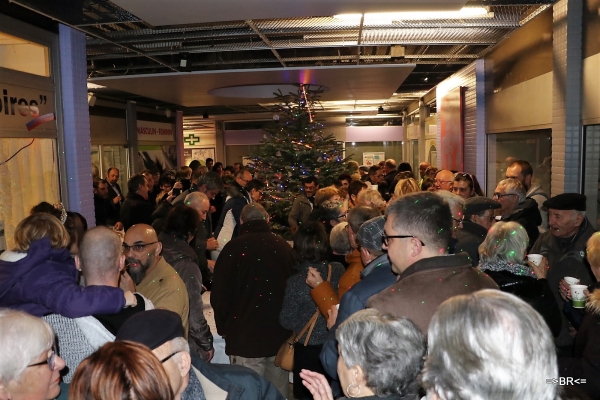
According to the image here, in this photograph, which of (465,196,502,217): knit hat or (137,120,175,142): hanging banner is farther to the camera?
(137,120,175,142): hanging banner

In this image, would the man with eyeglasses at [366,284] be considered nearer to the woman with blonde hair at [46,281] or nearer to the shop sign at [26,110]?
the woman with blonde hair at [46,281]

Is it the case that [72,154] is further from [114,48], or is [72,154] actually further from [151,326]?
[151,326]

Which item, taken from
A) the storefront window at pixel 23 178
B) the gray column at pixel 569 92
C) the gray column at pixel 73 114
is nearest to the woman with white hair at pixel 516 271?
the gray column at pixel 569 92

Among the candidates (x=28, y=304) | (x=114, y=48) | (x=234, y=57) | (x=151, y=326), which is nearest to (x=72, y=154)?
(x=114, y=48)

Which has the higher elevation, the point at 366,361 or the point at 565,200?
the point at 565,200

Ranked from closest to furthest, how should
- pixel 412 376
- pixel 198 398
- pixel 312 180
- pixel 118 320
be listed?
pixel 412 376, pixel 198 398, pixel 118 320, pixel 312 180

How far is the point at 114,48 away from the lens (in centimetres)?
712

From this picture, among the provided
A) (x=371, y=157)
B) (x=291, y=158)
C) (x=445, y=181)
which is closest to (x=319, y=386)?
(x=445, y=181)

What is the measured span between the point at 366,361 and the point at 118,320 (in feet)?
4.10

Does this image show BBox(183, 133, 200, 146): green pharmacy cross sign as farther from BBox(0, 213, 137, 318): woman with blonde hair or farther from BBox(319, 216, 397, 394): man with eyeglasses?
BBox(319, 216, 397, 394): man with eyeglasses

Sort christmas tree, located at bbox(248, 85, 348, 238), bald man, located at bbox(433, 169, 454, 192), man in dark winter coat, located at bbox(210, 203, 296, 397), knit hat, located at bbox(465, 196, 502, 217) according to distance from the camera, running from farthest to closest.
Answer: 1. christmas tree, located at bbox(248, 85, 348, 238)
2. bald man, located at bbox(433, 169, 454, 192)
3. knit hat, located at bbox(465, 196, 502, 217)
4. man in dark winter coat, located at bbox(210, 203, 296, 397)

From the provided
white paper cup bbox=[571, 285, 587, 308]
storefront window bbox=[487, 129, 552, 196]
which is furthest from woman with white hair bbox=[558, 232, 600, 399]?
storefront window bbox=[487, 129, 552, 196]

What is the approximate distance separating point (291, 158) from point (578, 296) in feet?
21.1

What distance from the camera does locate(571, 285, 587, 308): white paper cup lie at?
9.41ft
